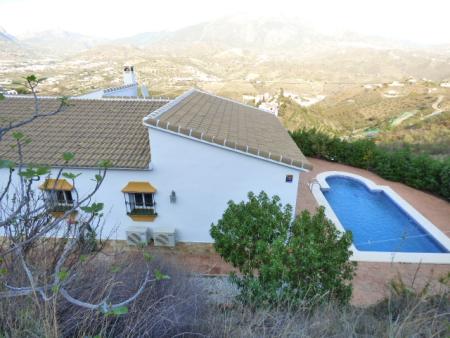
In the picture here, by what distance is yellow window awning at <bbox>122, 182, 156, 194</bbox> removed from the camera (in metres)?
9.62

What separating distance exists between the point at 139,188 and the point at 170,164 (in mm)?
1433

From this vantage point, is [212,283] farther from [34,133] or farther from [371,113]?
[371,113]

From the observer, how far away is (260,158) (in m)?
9.12

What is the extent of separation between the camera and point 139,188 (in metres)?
9.64

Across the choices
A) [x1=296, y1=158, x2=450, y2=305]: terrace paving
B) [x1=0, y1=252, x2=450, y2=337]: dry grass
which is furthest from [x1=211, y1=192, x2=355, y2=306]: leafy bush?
[x1=296, y1=158, x2=450, y2=305]: terrace paving

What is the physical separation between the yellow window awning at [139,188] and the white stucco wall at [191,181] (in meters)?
0.17

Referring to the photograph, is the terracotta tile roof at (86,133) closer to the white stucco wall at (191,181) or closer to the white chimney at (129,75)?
the white stucco wall at (191,181)

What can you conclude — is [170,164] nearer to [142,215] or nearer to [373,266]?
[142,215]

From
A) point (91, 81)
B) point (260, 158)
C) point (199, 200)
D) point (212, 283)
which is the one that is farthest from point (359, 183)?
point (91, 81)

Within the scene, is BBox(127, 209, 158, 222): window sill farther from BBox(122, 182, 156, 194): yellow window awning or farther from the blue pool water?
the blue pool water

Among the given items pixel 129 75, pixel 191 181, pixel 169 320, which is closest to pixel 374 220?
pixel 191 181

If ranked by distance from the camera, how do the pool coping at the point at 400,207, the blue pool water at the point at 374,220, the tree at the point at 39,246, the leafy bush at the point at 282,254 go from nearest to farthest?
the tree at the point at 39,246 → the leafy bush at the point at 282,254 → the pool coping at the point at 400,207 → the blue pool water at the point at 374,220

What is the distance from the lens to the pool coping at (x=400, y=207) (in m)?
10.2

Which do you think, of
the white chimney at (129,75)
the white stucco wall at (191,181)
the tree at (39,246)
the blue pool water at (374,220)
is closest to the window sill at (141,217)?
the white stucco wall at (191,181)
